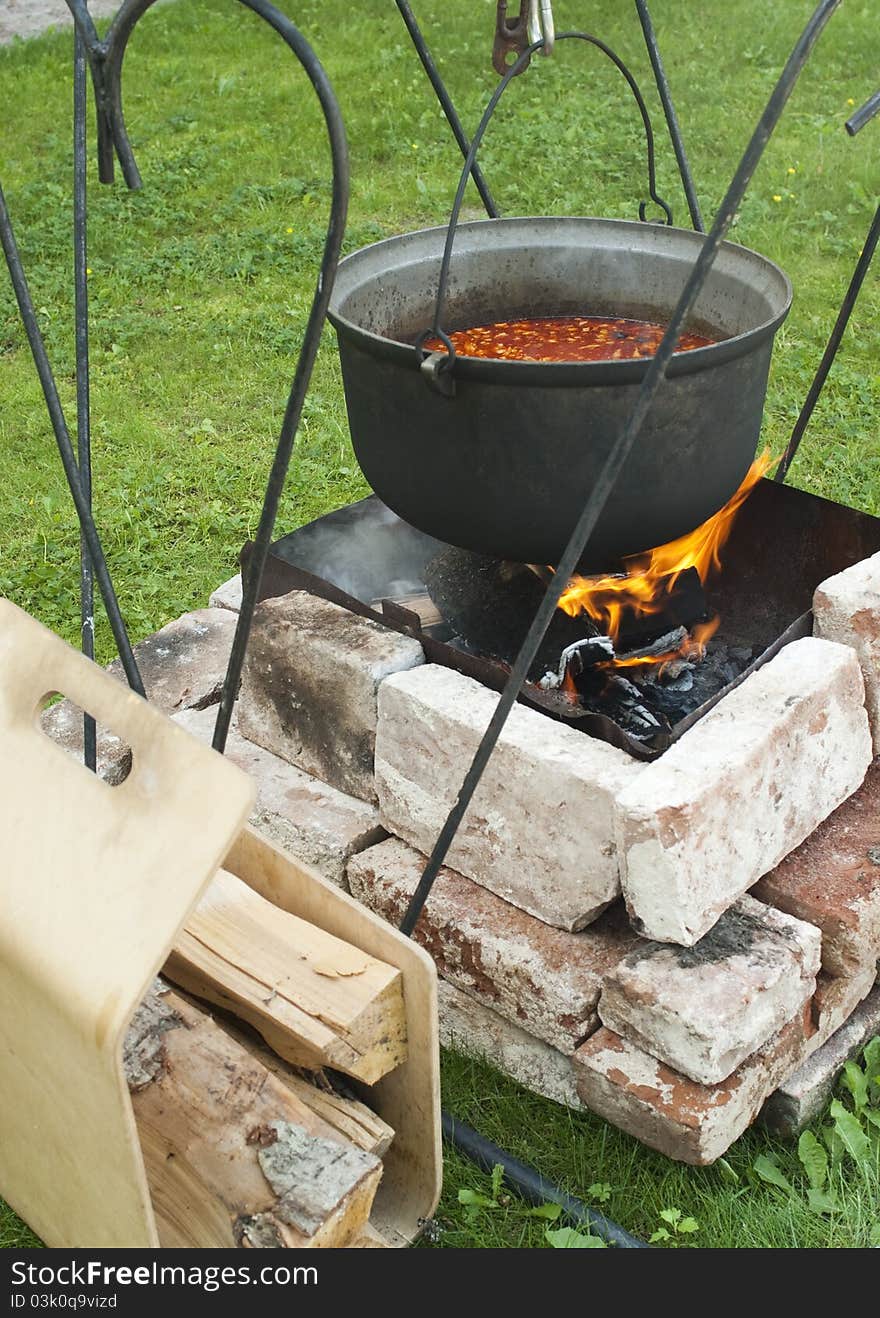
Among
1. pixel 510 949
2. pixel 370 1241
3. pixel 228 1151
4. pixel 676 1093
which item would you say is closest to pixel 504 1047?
pixel 510 949

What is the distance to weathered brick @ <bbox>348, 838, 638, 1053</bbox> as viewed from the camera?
2211mm

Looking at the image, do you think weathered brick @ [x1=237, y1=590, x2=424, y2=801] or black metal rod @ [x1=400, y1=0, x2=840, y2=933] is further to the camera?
weathered brick @ [x1=237, y1=590, x2=424, y2=801]

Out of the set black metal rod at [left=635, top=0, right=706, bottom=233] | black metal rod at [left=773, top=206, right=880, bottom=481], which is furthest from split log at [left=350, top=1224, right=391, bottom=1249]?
black metal rod at [left=635, top=0, right=706, bottom=233]

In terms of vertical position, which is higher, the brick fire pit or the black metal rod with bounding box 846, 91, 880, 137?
the black metal rod with bounding box 846, 91, 880, 137

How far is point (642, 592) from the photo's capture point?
264 centimetres

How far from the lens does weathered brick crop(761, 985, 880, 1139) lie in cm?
224

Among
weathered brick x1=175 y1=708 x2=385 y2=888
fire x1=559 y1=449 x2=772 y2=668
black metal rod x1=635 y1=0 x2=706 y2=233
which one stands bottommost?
weathered brick x1=175 y1=708 x2=385 y2=888

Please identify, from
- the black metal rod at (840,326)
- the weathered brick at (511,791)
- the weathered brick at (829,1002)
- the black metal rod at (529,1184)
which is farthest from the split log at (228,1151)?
the black metal rod at (840,326)

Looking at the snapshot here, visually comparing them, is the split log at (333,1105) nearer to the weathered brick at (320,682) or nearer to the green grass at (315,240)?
the green grass at (315,240)

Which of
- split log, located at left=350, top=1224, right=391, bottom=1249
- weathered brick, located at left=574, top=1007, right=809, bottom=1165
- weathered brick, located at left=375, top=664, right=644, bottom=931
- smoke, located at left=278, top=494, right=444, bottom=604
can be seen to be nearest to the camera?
split log, located at left=350, top=1224, right=391, bottom=1249

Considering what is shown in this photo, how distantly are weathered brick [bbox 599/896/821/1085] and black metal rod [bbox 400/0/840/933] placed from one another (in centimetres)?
39

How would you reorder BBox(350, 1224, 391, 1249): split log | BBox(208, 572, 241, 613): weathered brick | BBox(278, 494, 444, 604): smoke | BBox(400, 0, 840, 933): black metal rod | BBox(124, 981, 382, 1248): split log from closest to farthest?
BBox(400, 0, 840, 933): black metal rod < BBox(124, 981, 382, 1248): split log < BBox(350, 1224, 391, 1249): split log < BBox(278, 494, 444, 604): smoke < BBox(208, 572, 241, 613): weathered brick

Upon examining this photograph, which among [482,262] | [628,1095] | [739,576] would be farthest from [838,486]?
[628,1095]

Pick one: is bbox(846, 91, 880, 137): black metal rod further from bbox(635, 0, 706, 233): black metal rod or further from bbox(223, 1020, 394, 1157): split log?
bbox(223, 1020, 394, 1157): split log
